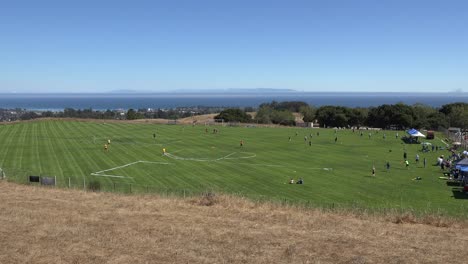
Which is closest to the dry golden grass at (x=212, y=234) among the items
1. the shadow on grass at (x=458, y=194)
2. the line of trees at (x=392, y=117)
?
the shadow on grass at (x=458, y=194)

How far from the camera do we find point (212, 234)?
14.8m

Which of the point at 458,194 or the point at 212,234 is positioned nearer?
the point at 212,234

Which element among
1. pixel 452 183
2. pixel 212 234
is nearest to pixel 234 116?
pixel 452 183

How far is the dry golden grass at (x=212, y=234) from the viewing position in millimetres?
12523

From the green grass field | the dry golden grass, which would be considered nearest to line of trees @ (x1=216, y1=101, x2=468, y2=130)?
the green grass field

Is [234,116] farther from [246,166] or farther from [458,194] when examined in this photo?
[458,194]

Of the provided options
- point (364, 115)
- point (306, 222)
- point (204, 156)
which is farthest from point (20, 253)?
point (364, 115)

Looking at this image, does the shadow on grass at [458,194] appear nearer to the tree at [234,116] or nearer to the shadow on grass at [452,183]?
the shadow on grass at [452,183]

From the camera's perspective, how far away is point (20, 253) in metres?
12.5

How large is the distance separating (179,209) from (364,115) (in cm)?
12267

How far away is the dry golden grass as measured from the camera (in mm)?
12523

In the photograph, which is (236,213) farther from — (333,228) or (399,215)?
(399,215)

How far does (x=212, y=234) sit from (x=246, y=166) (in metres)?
38.2

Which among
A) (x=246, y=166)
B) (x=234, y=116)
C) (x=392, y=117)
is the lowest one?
(x=246, y=166)
